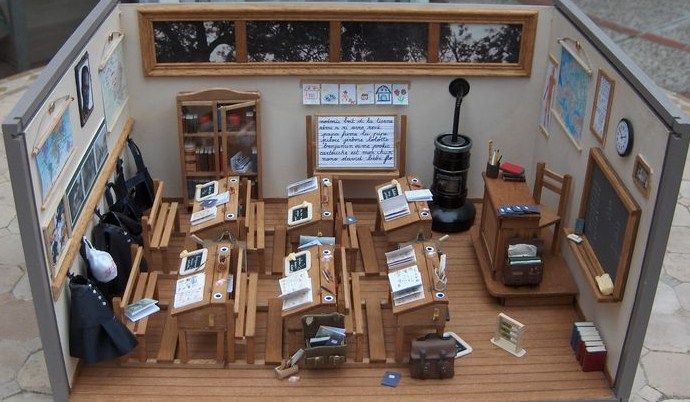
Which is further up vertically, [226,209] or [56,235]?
[56,235]

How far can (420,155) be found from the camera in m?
9.38

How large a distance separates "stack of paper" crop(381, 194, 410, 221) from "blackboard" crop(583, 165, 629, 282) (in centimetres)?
173

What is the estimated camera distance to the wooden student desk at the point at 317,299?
6824 millimetres

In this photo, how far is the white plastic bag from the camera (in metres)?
7.08

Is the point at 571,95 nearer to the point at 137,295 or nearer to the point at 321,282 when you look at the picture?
the point at 321,282

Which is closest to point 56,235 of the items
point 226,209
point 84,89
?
point 84,89

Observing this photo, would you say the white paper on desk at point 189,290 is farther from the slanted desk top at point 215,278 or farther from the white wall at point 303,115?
the white wall at point 303,115

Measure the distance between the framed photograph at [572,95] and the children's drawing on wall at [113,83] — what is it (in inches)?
170

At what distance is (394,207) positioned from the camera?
27.2ft

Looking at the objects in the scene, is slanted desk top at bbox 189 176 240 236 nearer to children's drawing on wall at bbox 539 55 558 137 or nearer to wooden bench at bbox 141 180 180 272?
wooden bench at bbox 141 180 180 272

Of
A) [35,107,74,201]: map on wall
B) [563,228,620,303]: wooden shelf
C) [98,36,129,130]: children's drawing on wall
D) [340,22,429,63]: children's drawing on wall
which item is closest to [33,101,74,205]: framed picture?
[35,107,74,201]: map on wall

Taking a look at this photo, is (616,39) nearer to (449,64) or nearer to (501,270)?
(449,64)

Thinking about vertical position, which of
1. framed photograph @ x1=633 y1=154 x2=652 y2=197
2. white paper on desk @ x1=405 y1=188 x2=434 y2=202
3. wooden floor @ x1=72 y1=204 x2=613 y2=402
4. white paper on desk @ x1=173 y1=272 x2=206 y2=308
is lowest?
wooden floor @ x1=72 y1=204 x2=613 y2=402

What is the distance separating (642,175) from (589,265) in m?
1.09
